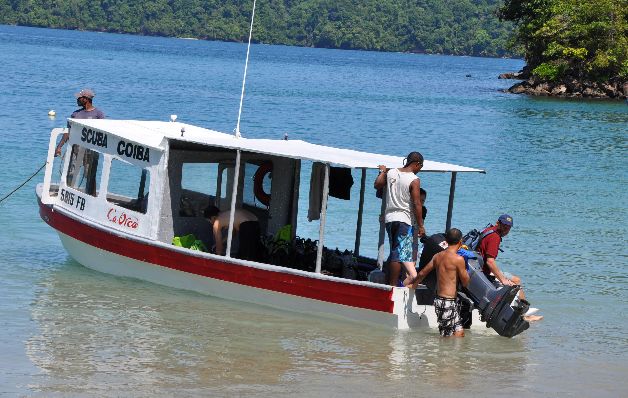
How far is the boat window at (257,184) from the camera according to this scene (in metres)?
14.5

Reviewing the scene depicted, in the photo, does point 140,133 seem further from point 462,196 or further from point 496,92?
point 496,92

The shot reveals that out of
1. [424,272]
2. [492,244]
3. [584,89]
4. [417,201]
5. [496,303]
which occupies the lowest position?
[496,303]

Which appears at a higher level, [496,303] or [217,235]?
[217,235]

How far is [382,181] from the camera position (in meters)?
12.8

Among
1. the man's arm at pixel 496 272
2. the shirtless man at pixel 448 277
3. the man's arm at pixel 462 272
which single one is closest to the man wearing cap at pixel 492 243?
the man's arm at pixel 496 272

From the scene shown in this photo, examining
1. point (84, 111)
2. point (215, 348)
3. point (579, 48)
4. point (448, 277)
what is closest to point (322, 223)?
point (448, 277)

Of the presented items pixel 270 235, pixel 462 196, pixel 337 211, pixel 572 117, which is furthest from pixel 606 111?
pixel 270 235

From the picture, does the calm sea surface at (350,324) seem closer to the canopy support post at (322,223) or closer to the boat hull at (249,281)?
the boat hull at (249,281)

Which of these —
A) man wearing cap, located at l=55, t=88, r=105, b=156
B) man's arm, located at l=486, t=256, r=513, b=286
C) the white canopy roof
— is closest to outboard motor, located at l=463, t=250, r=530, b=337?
man's arm, located at l=486, t=256, r=513, b=286

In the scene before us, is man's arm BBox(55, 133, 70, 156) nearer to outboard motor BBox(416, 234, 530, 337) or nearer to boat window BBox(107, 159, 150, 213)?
boat window BBox(107, 159, 150, 213)

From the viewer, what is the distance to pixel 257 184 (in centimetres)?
1461

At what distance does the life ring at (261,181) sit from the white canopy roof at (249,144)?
0.30 meters

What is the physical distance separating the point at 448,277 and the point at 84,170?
5383 millimetres

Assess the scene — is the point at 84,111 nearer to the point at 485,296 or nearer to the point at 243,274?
the point at 243,274
